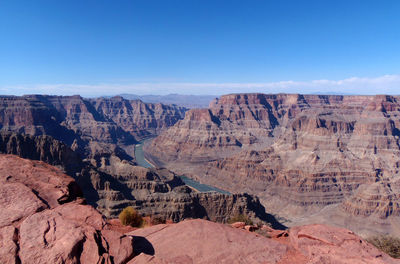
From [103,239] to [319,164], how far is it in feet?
364

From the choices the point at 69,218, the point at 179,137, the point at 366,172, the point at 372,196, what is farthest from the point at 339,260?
the point at 179,137

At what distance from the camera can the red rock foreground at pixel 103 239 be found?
997 cm

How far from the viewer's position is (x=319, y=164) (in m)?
108

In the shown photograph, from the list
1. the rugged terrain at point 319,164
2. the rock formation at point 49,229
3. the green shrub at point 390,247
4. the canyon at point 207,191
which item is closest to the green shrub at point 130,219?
the canyon at point 207,191

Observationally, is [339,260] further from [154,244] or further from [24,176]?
[24,176]

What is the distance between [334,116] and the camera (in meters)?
154

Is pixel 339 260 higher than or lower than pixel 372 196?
higher

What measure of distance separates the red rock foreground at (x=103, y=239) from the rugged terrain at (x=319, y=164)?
70.5 metres

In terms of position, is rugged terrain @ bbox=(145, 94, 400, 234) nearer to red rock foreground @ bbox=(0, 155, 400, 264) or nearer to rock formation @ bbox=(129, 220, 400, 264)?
rock formation @ bbox=(129, 220, 400, 264)

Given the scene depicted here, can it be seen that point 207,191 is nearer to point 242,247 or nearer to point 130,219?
point 130,219

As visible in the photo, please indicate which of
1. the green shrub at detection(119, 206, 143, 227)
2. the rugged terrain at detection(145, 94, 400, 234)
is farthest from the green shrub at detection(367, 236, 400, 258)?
the rugged terrain at detection(145, 94, 400, 234)

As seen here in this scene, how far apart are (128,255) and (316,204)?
3665 inches

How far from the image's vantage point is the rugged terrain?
7850 centimetres

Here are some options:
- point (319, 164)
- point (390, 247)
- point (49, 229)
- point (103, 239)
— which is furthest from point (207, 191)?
point (49, 229)
